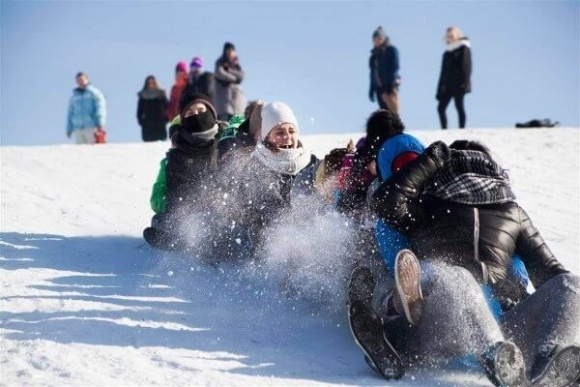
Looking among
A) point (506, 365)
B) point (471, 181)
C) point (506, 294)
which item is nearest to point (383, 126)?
point (471, 181)

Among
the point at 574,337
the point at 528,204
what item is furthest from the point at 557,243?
the point at 574,337

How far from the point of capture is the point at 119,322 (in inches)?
154

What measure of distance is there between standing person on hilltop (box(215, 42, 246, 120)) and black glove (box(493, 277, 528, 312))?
25.5 feet

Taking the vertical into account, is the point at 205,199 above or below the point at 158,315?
above

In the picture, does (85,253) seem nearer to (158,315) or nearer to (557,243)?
(158,315)

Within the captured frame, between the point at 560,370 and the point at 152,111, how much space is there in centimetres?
977

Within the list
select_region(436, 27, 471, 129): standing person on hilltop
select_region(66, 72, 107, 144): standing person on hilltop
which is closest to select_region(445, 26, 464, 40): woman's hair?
select_region(436, 27, 471, 129): standing person on hilltop

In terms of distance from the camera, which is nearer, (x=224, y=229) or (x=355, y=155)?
(x=355, y=155)

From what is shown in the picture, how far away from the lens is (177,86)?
11.8 meters

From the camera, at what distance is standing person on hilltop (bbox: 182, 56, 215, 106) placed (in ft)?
36.7

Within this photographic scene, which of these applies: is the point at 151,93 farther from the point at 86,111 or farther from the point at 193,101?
the point at 193,101

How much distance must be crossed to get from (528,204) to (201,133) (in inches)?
150

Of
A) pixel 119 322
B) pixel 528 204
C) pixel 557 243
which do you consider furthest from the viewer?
pixel 528 204

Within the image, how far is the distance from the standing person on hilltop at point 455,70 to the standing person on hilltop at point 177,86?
11.9 ft
